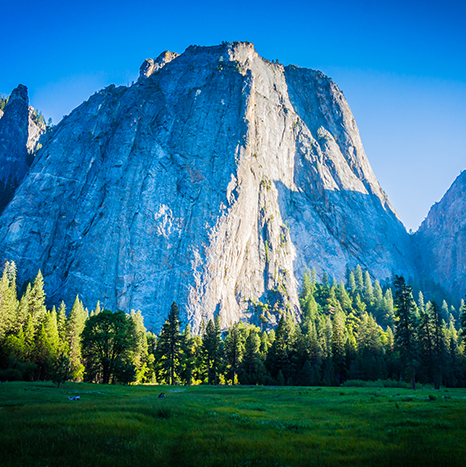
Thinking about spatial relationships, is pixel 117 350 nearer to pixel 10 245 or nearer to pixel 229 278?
pixel 229 278

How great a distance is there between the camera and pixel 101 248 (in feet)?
446

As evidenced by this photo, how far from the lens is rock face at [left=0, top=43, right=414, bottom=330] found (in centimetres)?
13238

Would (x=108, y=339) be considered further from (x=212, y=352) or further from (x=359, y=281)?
(x=359, y=281)

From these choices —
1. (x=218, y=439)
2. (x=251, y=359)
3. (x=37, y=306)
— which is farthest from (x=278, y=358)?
(x=218, y=439)

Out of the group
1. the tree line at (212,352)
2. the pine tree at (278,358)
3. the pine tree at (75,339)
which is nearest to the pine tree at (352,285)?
the tree line at (212,352)

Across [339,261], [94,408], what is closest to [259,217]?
[339,261]

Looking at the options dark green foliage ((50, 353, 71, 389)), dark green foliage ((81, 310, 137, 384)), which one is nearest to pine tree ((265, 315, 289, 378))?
dark green foliage ((81, 310, 137, 384))

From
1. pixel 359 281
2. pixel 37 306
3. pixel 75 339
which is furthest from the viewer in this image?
pixel 359 281

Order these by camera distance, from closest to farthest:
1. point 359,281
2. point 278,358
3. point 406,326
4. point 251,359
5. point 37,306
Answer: point 406,326
point 251,359
point 278,358
point 37,306
point 359,281

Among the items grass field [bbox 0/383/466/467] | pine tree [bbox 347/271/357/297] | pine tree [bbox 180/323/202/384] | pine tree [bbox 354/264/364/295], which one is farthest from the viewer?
pine tree [bbox 354/264/364/295]

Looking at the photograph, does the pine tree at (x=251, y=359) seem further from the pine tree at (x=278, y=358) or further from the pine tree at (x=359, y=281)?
the pine tree at (x=359, y=281)

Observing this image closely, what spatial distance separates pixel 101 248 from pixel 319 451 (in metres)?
137

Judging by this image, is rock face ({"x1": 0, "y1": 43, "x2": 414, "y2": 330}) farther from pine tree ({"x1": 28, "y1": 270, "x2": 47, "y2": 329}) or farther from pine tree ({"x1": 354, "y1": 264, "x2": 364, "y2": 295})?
pine tree ({"x1": 28, "y1": 270, "x2": 47, "y2": 329})

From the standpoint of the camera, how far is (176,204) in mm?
146000
